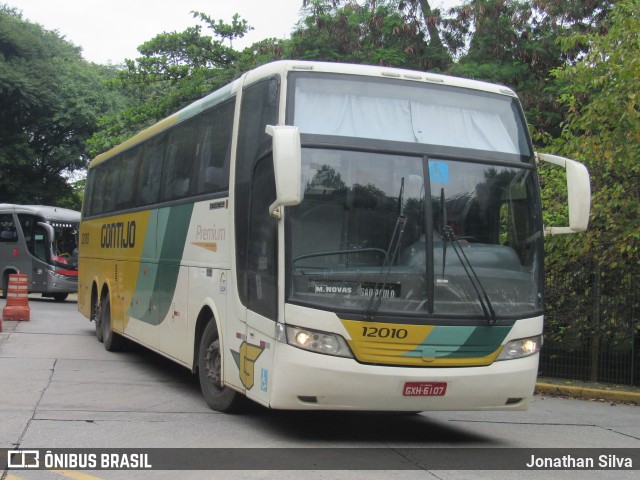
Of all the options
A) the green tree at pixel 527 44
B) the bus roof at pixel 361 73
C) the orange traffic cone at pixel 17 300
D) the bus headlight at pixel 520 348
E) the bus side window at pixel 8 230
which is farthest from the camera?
the bus side window at pixel 8 230

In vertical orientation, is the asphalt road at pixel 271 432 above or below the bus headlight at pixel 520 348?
below

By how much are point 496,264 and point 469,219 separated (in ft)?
1.57

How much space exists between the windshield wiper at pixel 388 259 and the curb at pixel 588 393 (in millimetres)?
6380

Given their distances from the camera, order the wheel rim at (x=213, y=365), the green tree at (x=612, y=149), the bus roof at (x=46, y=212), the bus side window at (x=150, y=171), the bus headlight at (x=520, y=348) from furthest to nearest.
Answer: the bus roof at (x=46, y=212) → the green tree at (x=612, y=149) → the bus side window at (x=150, y=171) → the wheel rim at (x=213, y=365) → the bus headlight at (x=520, y=348)

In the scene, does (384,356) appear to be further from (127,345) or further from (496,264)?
(127,345)

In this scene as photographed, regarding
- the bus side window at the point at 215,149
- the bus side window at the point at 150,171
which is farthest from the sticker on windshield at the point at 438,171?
the bus side window at the point at 150,171

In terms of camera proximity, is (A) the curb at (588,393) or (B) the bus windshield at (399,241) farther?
(A) the curb at (588,393)

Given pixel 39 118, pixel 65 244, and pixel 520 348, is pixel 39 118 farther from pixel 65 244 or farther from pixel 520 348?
pixel 520 348

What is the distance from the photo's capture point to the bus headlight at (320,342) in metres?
7.34

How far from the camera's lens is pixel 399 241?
7.57 metres

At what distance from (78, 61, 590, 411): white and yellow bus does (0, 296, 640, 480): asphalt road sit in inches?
18.7

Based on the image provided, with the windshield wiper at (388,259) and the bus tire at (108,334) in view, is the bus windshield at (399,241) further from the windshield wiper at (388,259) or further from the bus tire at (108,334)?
the bus tire at (108,334)

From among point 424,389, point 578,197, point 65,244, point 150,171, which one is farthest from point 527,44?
point 424,389

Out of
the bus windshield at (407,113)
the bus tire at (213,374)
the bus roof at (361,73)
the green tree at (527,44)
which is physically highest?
the green tree at (527,44)
